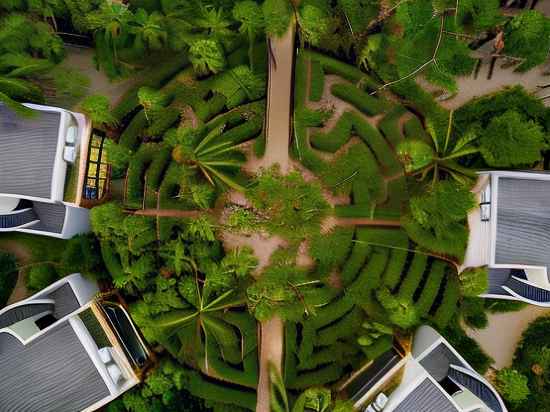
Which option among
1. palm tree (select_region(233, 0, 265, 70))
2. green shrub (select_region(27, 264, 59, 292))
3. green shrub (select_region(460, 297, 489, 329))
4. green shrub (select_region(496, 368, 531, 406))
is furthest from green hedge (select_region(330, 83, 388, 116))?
green shrub (select_region(27, 264, 59, 292))

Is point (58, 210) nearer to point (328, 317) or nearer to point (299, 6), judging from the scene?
point (328, 317)

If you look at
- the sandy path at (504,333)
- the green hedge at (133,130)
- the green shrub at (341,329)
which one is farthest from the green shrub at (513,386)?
the green hedge at (133,130)

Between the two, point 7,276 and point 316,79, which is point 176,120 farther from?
point 7,276

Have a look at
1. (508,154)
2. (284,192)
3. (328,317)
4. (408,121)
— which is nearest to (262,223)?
(284,192)

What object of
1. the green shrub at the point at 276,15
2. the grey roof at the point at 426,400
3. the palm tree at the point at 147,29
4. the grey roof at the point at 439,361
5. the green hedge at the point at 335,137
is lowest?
the grey roof at the point at 426,400

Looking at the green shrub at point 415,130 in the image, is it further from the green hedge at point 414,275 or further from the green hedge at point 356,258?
the green hedge at point 414,275

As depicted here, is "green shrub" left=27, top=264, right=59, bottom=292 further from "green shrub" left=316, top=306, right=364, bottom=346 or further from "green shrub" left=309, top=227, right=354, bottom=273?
"green shrub" left=316, top=306, right=364, bottom=346
